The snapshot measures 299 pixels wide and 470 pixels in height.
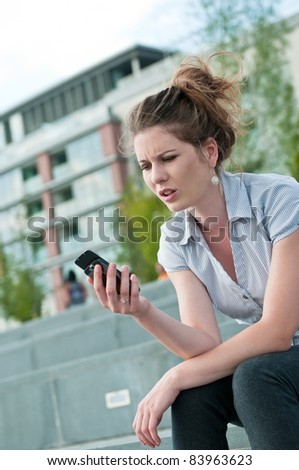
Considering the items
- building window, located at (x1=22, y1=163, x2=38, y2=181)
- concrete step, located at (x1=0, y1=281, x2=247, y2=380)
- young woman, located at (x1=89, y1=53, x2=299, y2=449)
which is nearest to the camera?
young woman, located at (x1=89, y1=53, x2=299, y2=449)

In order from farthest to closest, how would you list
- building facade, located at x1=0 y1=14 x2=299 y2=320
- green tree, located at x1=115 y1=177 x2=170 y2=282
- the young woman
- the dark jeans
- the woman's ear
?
1. building facade, located at x1=0 y1=14 x2=299 y2=320
2. green tree, located at x1=115 y1=177 x2=170 y2=282
3. the woman's ear
4. the young woman
5. the dark jeans

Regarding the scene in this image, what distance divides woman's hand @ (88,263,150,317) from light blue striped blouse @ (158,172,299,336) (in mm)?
449

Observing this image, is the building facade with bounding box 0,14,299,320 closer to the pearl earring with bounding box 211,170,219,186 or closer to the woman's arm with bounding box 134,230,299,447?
the pearl earring with bounding box 211,170,219,186

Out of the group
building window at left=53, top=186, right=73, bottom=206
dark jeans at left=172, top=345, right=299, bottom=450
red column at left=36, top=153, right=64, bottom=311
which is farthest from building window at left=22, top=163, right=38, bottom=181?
dark jeans at left=172, top=345, right=299, bottom=450

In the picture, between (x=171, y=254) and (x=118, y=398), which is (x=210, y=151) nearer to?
(x=171, y=254)

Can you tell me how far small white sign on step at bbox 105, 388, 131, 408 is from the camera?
5887 mm

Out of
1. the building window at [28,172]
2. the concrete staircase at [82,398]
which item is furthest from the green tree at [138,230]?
the concrete staircase at [82,398]

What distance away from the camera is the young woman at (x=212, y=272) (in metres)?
2.74

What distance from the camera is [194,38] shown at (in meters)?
24.9

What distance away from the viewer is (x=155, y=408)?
9.41ft

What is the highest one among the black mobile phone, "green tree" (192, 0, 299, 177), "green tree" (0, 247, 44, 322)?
"green tree" (192, 0, 299, 177)

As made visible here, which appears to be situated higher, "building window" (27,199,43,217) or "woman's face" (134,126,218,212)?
"building window" (27,199,43,217)

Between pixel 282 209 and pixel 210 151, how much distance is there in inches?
15.3

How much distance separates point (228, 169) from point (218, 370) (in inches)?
44.2
